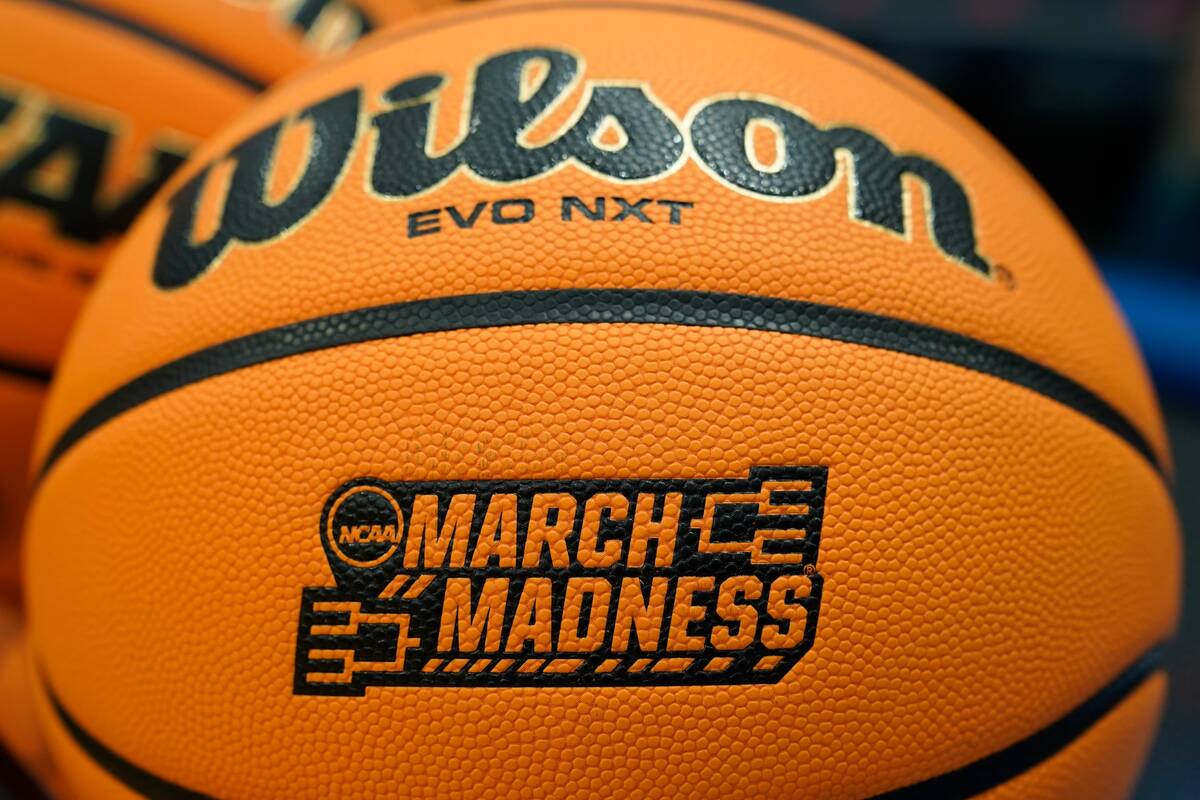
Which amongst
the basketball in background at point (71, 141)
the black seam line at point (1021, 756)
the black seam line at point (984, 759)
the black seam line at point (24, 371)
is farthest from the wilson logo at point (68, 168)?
the black seam line at point (1021, 756)

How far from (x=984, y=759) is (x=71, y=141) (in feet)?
2.37

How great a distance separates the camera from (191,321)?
1.69ft

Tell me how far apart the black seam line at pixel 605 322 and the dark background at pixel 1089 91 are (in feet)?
7.90

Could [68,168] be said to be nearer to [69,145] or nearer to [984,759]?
[69,145]

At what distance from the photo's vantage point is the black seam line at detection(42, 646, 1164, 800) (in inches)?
18.5

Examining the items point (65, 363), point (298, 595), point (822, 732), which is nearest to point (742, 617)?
point (822, 732)

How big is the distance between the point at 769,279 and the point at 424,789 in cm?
27

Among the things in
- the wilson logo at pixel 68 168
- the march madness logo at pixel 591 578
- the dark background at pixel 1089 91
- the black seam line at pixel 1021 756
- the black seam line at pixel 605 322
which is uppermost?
the dark background at pixel 1089 91

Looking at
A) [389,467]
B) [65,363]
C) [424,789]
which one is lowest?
[424,789]

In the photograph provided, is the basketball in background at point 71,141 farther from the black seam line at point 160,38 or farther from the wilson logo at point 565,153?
the wilson logo at point 565,153

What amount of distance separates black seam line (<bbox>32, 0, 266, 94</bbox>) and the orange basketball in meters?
0.32

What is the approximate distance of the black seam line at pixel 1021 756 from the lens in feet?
1.53

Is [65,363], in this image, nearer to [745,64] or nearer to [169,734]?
[169,734]

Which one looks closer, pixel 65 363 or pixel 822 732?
pixel 822 732
